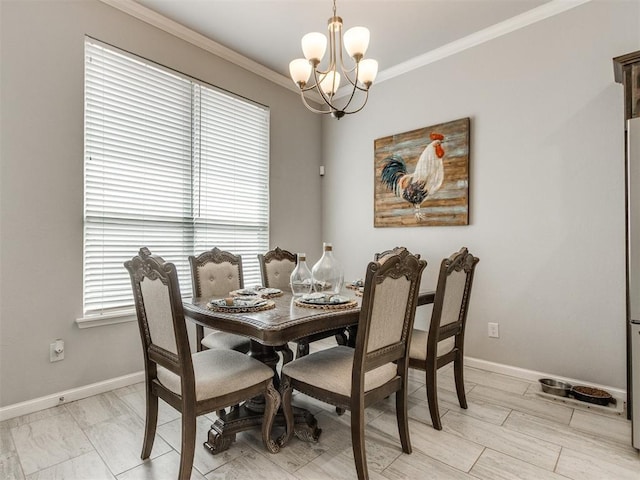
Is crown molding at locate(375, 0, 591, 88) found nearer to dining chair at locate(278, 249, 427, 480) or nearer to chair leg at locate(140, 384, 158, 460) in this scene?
dining chair at locate(278, 249, 427, 480)

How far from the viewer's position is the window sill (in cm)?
244


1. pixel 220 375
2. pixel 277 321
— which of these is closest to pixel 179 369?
pixel 220 375

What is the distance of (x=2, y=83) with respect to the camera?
7.03 feet

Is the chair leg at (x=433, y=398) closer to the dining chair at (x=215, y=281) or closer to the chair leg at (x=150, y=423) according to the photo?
the dining chair at (x=215, y=281)

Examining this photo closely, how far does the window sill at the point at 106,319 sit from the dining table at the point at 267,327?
889 millimetres

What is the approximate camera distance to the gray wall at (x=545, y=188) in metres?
2.43

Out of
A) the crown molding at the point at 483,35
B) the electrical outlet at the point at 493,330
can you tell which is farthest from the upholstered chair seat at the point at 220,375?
the crown molding at the point at 483,35

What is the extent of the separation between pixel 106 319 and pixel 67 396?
537 mm

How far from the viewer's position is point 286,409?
1.81 metres

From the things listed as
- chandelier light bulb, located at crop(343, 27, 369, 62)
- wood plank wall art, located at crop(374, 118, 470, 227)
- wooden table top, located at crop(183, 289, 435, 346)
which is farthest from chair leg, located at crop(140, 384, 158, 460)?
wood plank wall art, located at crop(374, 118, 470, 227)

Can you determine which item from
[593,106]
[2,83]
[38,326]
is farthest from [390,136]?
[38,326]

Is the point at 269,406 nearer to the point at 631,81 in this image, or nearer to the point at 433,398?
the point at 433,398

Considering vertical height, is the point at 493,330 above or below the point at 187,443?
above

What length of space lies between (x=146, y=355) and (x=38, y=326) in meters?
1.12
